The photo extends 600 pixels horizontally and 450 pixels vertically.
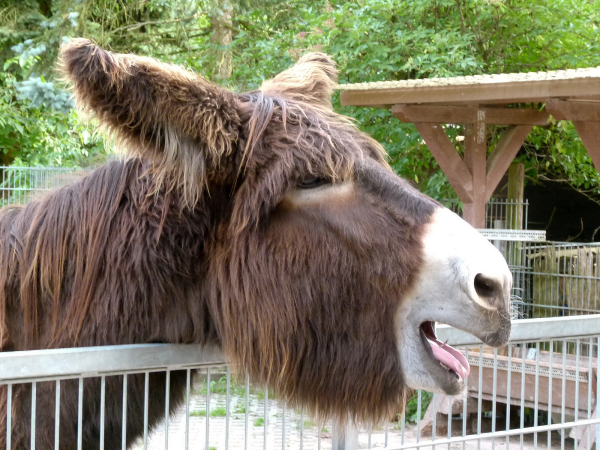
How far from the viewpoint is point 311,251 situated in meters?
1.77

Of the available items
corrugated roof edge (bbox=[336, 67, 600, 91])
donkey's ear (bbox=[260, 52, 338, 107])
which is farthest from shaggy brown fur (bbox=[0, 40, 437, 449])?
corrugated roof edge (bbox=[336, 67, 600, 91])

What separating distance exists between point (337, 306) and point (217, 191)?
475 mm

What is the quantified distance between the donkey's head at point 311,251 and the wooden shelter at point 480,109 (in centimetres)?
424

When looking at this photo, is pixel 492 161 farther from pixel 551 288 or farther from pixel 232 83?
pixel 232 83

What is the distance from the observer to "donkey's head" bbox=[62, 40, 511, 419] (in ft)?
5.45

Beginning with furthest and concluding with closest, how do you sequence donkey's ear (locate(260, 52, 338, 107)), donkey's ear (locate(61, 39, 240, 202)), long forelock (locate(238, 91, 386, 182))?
donkey's ear (locate(260, 52, 338, 107))
long forelock (locate(238, 91, 386, 182))
donkey's ear (locate(61, 39, 240, 202))

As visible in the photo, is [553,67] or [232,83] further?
[232,83]

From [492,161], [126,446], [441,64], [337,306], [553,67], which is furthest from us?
[553,67]

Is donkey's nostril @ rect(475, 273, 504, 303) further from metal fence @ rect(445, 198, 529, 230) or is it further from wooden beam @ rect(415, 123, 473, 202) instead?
metal fence @ rect(445, 198, 529, 230)

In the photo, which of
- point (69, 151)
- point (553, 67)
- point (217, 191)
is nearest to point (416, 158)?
point (553, 67)

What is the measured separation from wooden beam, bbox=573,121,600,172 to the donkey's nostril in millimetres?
5338

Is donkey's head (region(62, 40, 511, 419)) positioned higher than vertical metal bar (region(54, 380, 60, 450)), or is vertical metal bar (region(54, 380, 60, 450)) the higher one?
donkey's head (region(62, 40, 511, 419))

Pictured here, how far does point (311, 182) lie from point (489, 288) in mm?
565

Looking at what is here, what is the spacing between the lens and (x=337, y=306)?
5.83 feet
